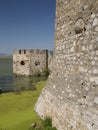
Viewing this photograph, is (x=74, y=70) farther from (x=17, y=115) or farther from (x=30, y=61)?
(x=30, y=61)

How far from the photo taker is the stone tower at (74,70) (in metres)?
5.43

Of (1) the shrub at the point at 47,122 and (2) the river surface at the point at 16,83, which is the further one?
(2) the river surface at the point at 16,83

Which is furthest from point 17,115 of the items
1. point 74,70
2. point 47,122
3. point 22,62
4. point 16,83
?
point 22,62

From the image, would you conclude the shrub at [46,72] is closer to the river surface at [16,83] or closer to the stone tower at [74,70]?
the river surface at [16,83]

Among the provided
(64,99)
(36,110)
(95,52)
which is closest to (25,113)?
(36,110)

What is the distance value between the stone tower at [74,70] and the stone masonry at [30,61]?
1978 cm

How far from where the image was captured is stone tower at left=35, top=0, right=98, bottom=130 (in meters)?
5.43

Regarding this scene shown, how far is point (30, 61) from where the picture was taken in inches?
1099

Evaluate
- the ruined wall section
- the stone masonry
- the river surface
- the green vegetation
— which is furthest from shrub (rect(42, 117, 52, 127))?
the ruined wall section

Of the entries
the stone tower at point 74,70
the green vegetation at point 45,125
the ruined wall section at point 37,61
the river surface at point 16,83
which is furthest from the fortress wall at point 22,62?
the green vegetation at point 45,125

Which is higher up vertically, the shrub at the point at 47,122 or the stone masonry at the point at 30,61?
the stone masonry at the point at 30,61

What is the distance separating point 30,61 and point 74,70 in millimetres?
21750

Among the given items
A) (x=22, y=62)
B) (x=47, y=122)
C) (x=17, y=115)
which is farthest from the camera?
(x=22, y=62)

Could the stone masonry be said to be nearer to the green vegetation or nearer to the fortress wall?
the fortress wall
